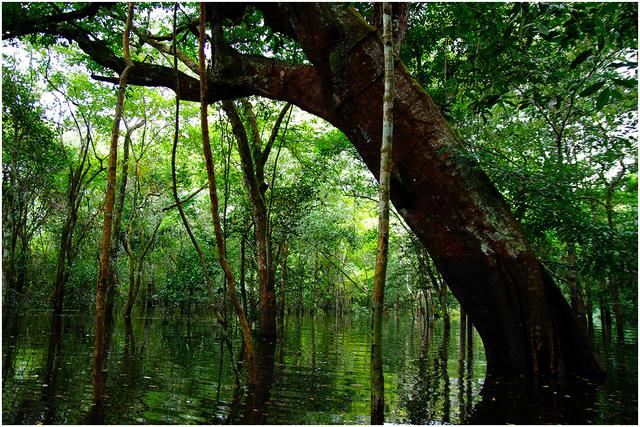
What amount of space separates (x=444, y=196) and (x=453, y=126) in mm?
5056

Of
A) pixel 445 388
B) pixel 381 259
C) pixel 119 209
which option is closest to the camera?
pixel 381 259

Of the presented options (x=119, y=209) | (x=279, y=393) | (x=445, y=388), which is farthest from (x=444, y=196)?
(x=119, y=209)

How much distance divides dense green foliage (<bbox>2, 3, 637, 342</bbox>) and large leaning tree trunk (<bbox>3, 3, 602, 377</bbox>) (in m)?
0.60

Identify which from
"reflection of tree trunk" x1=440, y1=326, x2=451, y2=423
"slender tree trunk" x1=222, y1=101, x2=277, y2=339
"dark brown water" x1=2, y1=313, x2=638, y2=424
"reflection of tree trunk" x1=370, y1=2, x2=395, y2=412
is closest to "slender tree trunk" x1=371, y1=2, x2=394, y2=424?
Answer: "reflection of tree trunk" x1=370, y1=2, x2=395, y2=412

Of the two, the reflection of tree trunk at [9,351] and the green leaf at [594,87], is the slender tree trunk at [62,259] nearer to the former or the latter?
the reflection of tree trunk at [9,351]

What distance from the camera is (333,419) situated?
4.55 m

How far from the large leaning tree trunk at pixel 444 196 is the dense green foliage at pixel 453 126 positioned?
0.60 metres

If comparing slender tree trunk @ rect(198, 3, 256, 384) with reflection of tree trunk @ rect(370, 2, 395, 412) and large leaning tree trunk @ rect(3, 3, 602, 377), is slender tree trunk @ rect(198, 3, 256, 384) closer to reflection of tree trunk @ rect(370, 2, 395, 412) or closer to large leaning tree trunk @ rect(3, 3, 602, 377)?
reflection of tree trunk @ rect(370, 2, 395, 412)

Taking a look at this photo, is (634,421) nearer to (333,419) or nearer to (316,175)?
(333,419)

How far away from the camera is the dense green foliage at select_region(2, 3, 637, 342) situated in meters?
5.92

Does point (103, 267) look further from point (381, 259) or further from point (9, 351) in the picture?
point (9, 351)

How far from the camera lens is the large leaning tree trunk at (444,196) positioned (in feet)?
20.5

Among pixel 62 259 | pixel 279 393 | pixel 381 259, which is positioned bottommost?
pixel 279 393

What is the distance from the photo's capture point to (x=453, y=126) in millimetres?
11031
